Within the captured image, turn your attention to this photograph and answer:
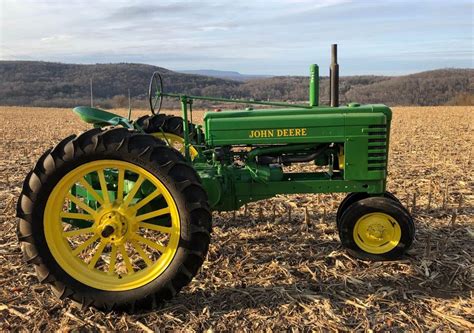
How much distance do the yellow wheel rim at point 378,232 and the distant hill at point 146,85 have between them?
4142 cm

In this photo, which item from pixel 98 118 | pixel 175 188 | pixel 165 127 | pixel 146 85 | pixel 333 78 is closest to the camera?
pixel 175 188

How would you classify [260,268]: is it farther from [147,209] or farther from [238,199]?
[147,209]

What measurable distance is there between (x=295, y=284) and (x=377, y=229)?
0.94 metres

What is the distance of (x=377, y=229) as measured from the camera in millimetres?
4133

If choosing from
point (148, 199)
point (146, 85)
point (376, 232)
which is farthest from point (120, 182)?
point (146, 85)

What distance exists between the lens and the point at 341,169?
4.38m

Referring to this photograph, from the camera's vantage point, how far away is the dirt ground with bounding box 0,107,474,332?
3209mm

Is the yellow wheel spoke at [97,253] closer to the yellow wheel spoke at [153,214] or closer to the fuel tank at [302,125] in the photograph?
the yellow wheel spoke at [153,214]

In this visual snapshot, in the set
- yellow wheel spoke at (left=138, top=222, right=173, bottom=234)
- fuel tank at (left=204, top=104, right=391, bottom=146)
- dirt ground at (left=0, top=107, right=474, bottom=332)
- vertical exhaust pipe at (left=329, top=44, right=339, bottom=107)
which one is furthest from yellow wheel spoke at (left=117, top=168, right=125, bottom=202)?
vertical exhaust pipe at (left=329, top=44, right=339, bottom=107)

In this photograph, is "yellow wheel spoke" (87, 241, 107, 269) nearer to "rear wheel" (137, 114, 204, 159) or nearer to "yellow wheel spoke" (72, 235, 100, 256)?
"yellow wheel spoke" (72, 235, 100, 256)

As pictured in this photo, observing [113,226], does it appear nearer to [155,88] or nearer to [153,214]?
[153,214]

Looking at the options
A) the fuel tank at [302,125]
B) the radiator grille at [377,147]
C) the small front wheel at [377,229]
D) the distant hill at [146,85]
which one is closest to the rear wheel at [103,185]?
the fuel tank at [302,125]

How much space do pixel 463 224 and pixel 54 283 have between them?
13.6 ft

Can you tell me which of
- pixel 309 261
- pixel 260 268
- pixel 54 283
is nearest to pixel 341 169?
pixel 309 261
